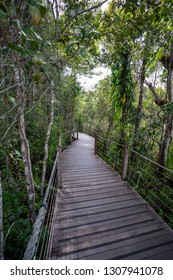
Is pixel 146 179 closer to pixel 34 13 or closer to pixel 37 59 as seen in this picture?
pixel 37 59

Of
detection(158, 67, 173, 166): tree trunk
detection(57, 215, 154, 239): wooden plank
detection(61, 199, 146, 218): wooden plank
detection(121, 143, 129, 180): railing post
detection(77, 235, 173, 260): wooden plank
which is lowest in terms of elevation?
detection(77, 235, 173, 260): wooden plank

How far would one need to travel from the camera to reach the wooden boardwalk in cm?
204

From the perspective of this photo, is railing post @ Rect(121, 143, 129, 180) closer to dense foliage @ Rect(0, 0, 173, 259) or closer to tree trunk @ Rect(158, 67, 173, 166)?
dense foliage @ Rect(0, 0, 173, 259)

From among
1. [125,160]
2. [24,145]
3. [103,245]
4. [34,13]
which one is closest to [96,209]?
[103,245]

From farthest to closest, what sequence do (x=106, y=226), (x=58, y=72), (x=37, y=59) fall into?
(x=58, y=72) < (x=106, y=226) < (x=37, y=59)

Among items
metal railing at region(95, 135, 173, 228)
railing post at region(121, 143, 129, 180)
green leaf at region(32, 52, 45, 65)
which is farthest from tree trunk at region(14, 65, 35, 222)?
railing post at region(121, 143, 129, 180)

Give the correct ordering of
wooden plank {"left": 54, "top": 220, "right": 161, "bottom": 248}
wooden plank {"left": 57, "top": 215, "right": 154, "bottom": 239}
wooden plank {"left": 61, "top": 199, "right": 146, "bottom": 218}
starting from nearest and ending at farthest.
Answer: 1. wooden plank {"left": 54, "top": 220, "right": 161, "bottom": 248}
2. wooden plank {"left": 57, "top": 215, "right": 154, "bottom": 239}
3. wooden plank {"left": 61, "top": 199, "right": 146, "bottom": 218}

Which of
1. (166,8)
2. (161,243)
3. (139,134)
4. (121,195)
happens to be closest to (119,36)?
(166,8)

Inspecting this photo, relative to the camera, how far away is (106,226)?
2.48 metres

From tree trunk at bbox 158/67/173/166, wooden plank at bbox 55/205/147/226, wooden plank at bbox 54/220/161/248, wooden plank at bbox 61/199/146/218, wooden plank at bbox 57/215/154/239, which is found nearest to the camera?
wooden plank at bbox 54/220/161/248

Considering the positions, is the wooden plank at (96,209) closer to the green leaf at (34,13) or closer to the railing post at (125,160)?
the railing post at (125,160)

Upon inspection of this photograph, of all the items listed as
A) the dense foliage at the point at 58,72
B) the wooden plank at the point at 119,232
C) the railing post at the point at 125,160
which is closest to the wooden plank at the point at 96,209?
the wooden plank at the point at 119,232

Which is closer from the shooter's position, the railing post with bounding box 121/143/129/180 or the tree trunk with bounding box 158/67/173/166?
the railing post with bounding box 121/143/129/180
